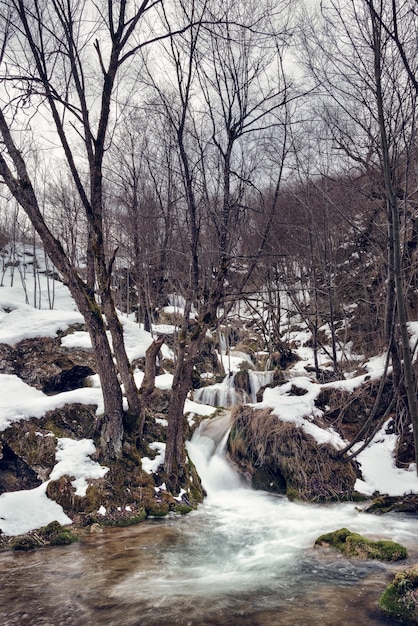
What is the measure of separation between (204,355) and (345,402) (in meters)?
10.9

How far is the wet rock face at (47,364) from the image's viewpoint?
37.0ft

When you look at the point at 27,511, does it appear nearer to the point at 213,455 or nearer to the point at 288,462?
the point at 213,455

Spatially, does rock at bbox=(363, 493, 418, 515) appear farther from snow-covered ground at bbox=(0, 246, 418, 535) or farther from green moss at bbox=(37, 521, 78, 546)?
green moss at bbox=(37, 521, 78, 546)

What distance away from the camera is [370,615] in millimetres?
4145

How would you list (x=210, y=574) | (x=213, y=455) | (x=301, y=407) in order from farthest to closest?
(x=213, y=455), (x=301, y=407), (x=210, y=574)

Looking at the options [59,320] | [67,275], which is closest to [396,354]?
[67,275]

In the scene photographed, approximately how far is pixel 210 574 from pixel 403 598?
2.35 m

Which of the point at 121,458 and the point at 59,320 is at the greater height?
the point at 59,320

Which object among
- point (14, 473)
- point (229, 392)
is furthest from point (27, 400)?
point (229, 392)

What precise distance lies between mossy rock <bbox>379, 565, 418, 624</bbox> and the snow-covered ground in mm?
4648

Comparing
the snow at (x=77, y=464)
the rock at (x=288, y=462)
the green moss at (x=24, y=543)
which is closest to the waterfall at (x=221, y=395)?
the rock at (x=288, y=462)

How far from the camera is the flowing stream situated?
426 centimetres

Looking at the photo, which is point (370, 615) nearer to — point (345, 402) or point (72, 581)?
point (72, 581)

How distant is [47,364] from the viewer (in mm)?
11555
